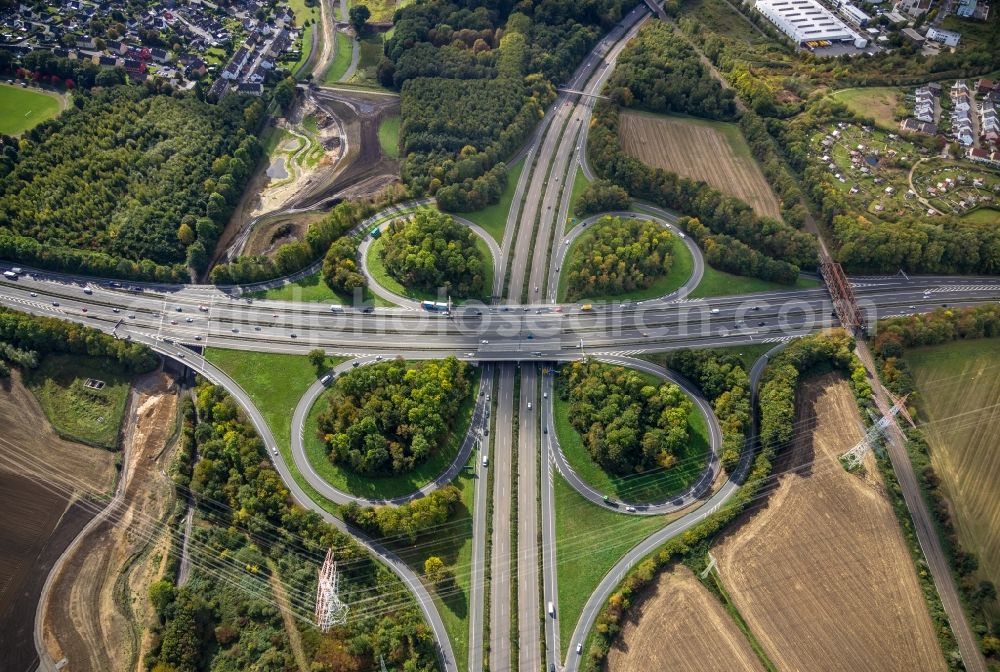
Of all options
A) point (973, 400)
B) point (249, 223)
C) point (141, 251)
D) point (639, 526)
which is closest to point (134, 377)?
point (141, 251)

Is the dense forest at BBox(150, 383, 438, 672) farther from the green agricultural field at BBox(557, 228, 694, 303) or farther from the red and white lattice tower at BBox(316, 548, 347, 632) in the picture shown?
the green agricultural field at BBox(557, 228, 694, 303)

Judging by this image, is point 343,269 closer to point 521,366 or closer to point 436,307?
point 436,307

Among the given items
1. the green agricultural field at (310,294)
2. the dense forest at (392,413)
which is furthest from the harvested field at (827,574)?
the green agricultural field at (310,294)

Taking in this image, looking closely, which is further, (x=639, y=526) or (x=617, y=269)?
(x=617, y=269)

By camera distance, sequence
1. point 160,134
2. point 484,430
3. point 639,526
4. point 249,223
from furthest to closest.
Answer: point 160,134 < point 249,223 < point 484,430 < point 639,526

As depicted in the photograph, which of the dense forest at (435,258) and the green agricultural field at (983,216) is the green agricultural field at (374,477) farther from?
the green agricultural field at (983,216)

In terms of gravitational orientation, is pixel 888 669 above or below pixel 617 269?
below

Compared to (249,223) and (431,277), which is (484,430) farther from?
(249,223)

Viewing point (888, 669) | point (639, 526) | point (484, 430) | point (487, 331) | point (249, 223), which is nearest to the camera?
point (888, 669)
